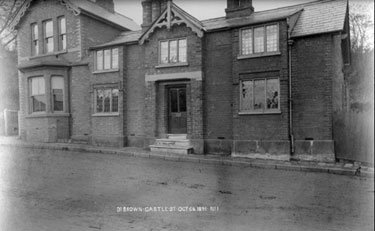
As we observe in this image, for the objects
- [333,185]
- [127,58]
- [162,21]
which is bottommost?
[333,185]

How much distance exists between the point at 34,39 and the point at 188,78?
11.3 m

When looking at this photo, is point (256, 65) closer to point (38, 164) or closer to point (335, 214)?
point (335, 214)

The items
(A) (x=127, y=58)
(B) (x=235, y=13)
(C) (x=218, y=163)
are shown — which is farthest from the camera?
(A) (x=127, y=58)

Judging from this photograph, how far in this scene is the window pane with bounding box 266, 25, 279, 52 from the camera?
12.9 m

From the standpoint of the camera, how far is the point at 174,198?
6.94m

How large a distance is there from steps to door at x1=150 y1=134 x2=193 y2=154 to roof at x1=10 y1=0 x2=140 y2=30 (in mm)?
9263

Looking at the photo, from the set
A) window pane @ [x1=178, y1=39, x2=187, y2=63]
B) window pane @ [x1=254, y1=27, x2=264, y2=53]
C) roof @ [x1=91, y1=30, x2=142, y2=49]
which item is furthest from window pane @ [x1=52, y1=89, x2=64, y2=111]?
window pane @ [x1=254, y1=27, x2=264, y2=53]

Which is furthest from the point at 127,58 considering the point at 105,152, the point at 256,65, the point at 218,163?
the point at 218,163

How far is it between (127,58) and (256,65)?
293 inches

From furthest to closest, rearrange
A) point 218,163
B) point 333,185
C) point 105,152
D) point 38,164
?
point 105,152, point 218,163, point 38,164, point 333,185

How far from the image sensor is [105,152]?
1420cm

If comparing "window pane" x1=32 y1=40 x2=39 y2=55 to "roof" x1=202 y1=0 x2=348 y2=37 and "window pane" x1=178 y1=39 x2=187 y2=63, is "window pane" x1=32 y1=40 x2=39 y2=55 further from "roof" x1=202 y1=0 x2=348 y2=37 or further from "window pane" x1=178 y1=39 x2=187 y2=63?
"roof" x1=202 y1=0 x2=348 y2=37

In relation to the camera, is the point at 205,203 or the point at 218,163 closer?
the point at 205,203

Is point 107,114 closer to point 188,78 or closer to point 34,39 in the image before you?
point 188,78
